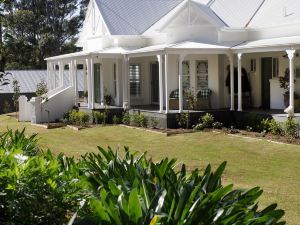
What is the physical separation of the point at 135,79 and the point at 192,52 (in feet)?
21.1

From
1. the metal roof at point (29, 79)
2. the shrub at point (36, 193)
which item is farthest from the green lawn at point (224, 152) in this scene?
the metal roof at point (29, 79)

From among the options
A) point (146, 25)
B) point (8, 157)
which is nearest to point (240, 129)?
point (146, 25)

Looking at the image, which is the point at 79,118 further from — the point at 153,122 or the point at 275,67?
the point at 275,67

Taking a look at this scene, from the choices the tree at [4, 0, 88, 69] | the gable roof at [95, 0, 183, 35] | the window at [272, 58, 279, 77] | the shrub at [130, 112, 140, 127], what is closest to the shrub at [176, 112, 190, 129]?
the shrub at [130, 112, 140, 127]

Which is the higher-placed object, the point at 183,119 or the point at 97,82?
the point at 97,82

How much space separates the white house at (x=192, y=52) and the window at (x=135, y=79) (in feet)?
0.17

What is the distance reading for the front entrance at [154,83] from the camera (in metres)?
26.8

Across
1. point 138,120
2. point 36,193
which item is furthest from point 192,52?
point 36,193

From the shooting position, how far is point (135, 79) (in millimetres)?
27266

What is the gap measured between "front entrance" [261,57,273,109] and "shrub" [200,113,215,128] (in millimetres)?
3280

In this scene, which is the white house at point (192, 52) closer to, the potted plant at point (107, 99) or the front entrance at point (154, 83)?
the front entrance at point (154, 83)

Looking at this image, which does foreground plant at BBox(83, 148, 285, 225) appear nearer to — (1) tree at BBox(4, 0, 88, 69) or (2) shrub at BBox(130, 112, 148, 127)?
(2) shrub at BBox(130, 112, 148, 127)

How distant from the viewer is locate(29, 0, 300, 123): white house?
21188 mm

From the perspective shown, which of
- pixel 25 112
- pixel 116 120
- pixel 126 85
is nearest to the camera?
pixel 116 120
